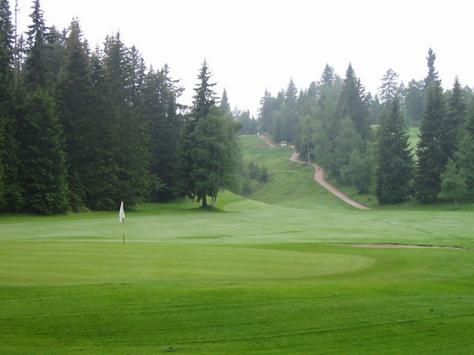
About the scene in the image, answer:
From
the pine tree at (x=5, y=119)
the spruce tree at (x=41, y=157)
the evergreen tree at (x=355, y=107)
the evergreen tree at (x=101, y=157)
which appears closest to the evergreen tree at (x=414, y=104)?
the evergreen tree at (x=355, y=107)

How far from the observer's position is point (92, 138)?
6831cm

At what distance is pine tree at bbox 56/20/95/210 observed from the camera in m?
66.7

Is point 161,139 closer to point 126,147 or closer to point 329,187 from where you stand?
point 126,147

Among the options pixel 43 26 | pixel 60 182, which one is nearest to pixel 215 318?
pixel 60 182

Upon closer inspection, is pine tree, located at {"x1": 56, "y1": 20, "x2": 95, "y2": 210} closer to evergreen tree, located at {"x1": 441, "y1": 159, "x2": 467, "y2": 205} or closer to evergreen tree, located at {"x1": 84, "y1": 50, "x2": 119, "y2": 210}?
evergreen tree, located at {"x1": 84, "y1": 50, "x2": 119, "y2": 210}

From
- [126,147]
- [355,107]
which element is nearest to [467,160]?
[126,147]

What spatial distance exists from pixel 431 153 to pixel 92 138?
51249mm

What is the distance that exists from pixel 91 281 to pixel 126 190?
54.4 meters

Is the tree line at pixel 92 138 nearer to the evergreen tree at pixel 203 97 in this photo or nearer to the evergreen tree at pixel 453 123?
the evergreen tree at pixel 203 97

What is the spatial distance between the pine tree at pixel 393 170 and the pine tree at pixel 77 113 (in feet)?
152

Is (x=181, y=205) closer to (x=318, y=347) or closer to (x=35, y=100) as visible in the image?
(x=35, y=100)

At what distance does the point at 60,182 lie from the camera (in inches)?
2325

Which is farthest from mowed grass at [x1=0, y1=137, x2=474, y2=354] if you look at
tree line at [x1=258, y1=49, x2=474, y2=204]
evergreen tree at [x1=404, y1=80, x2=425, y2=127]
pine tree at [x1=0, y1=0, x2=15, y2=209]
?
evergreen tree at [x1=404, y1=80, x2=425, y2=127]

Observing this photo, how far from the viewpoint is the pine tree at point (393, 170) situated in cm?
8881
